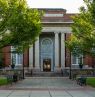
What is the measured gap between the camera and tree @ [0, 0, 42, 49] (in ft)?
169

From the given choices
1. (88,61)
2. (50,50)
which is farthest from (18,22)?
(50,50)

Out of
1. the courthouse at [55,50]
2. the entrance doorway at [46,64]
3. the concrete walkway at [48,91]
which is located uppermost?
the courthouse at [55,50]

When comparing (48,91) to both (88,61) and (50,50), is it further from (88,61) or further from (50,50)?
(50,50)

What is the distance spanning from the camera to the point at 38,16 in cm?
5434

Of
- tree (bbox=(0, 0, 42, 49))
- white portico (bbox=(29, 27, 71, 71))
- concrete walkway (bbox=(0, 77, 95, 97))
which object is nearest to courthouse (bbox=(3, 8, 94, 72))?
white portico (bbox=(29, 27, 71, 71))

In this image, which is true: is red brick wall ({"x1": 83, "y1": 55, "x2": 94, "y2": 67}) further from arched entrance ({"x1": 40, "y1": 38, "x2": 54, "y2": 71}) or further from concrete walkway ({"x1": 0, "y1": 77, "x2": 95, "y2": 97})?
concrete walkway ({"x1": 0, "y1": 77, "x2": 95, "y2": 97})

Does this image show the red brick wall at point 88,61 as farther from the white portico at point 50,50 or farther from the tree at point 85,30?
the tree at point 85,30

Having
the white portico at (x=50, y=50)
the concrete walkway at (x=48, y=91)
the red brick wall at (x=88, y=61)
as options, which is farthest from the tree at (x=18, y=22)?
the red brick wall at (x=88, y=61)

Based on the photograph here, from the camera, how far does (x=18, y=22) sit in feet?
169

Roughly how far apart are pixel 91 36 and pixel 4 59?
4479 centimetres

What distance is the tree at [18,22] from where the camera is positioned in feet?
169

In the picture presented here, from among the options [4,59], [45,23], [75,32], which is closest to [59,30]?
[45,23]

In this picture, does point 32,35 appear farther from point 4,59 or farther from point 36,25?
point 4,59

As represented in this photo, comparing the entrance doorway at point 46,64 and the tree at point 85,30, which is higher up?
the tree at point 85,30
